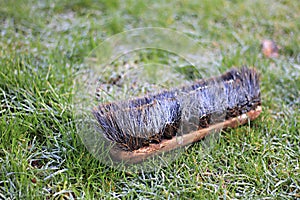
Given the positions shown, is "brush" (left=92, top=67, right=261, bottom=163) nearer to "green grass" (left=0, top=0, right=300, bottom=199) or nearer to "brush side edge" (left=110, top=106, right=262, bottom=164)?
"brush side edge" (left=110, top=106, right=262, bottom=164)

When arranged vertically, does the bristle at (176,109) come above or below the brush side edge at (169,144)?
above

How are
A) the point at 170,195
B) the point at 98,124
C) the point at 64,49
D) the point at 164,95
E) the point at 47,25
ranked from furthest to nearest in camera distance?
the point at 47,25 → the point at 64,49 → the point at 164,95 → the point at 98,124 → the point at 170,195

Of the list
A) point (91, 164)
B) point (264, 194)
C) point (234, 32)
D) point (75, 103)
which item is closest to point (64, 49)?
point (75, 103)

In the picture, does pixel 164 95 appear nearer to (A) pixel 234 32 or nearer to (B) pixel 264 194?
(B) pixel 264 194

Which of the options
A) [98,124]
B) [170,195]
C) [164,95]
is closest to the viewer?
[170,195]

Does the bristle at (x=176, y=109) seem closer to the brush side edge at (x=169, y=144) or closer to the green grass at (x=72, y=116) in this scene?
the brush side edge at (x=169, y=144)

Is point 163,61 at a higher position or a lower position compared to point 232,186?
higher

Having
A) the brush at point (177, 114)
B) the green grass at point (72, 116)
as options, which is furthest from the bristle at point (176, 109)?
the green grass at point (72, 116)
